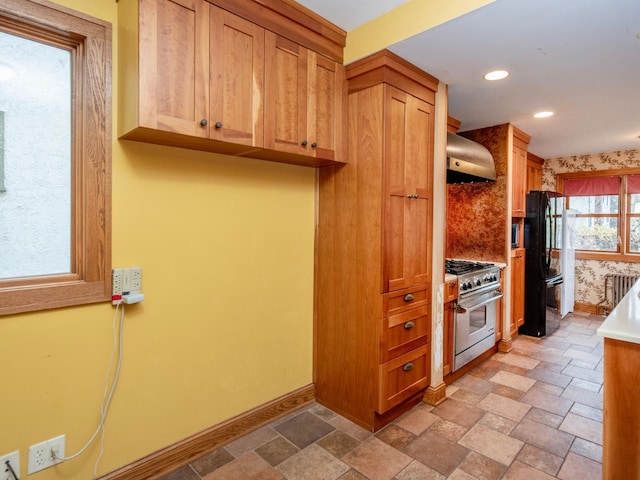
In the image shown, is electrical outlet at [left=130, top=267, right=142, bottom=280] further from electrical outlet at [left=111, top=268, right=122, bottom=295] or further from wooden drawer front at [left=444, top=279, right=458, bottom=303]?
wooden drawer front at [left=444, top=279, right=458, bottom=303]

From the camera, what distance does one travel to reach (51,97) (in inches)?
60.2

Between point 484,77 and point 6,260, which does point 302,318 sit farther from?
point 484,77

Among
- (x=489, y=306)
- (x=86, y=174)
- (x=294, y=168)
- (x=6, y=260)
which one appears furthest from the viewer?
(x=489, y=306)

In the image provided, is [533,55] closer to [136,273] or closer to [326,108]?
[326,108]

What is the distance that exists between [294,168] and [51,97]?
132cm

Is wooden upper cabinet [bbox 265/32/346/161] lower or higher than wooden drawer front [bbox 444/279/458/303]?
higher

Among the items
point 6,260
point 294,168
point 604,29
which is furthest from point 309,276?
point 604,29

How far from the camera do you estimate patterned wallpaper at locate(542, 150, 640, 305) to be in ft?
16.4

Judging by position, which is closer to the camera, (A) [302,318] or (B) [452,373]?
(A) [302,318]

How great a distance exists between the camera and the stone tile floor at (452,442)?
1874 mm

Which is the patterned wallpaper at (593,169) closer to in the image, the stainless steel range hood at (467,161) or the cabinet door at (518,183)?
the cabinet door at (518,183)

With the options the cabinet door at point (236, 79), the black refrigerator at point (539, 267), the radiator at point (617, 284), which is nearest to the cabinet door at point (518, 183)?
the black refrigerator at point (539, 267)

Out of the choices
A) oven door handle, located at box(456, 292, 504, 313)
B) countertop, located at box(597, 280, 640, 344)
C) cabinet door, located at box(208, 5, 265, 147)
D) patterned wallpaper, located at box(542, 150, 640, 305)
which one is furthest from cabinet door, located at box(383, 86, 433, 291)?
patterned wallpaper, located at box(542, 150, 640, 305)

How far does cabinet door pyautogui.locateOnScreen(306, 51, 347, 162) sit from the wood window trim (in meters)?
1.03
